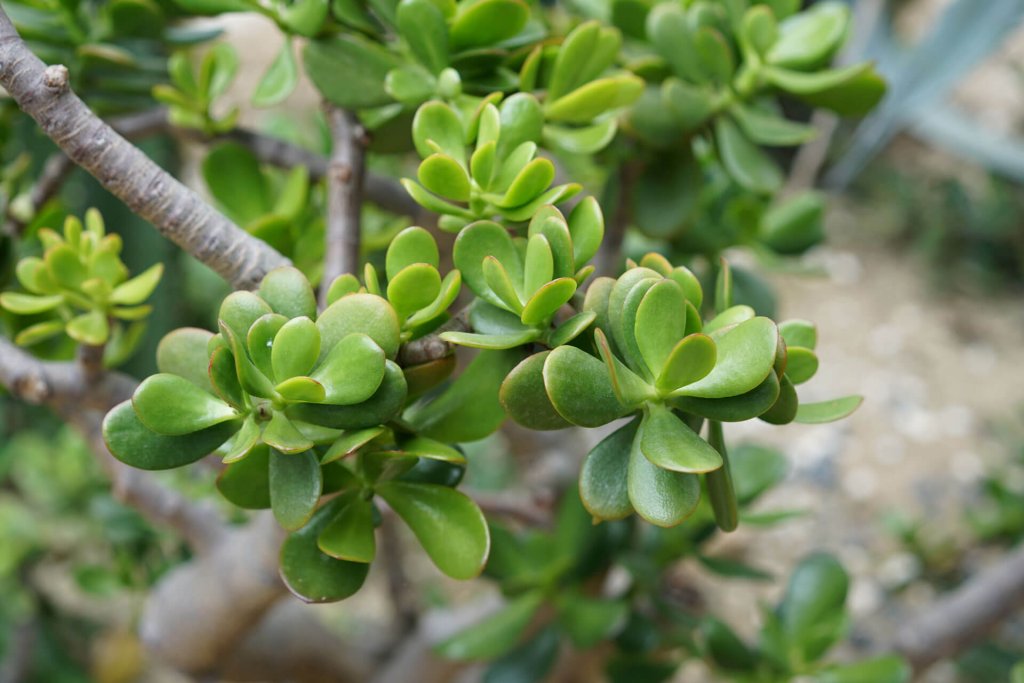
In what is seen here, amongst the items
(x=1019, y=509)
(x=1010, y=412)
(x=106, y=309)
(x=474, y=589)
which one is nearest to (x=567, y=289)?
(x=106, y=309)

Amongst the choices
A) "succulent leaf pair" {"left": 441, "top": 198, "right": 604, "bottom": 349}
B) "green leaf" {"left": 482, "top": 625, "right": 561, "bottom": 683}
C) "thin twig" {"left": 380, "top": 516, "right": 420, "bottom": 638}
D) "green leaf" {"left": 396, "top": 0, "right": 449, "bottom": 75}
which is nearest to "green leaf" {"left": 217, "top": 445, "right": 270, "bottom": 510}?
"succulent leaf pair" {"left": 441, "top": 198, "right": 604, "bottom": 349}

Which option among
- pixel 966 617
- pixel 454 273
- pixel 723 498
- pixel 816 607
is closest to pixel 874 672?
pixel 816 607

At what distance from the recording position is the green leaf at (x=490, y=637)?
70 cm

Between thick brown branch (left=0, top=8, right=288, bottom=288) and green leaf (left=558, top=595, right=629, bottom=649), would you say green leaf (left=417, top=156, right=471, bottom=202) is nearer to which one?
thick brown branch (left=0, top=8, right=288, bottom=288)

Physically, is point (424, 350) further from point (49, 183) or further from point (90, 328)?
point (49, 183)

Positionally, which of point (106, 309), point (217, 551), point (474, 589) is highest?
point (106, 309)

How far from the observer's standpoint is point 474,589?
5.41 feet

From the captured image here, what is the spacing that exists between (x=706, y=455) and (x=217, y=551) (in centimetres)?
56

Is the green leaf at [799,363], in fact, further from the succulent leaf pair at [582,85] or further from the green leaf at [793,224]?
the green leaf at [793,224]

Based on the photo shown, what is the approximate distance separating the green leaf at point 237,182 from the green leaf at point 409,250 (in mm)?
258

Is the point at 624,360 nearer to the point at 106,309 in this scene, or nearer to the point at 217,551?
the point at 106,309

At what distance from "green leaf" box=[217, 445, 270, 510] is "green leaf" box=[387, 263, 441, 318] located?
82mm

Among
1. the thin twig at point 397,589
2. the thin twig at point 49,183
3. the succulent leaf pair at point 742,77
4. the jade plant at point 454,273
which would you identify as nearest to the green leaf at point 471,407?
the jade plant at point 454,273

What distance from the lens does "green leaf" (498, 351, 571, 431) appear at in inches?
12.9
